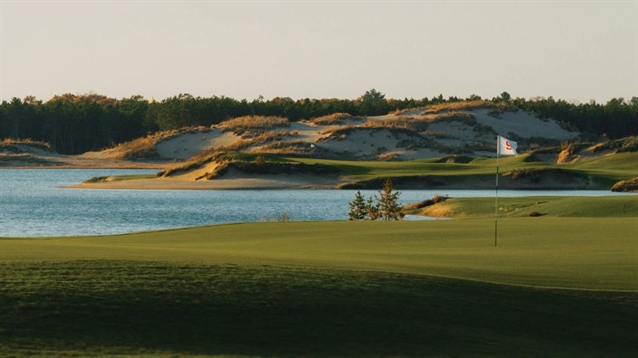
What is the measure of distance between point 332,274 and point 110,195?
5456 centimetres

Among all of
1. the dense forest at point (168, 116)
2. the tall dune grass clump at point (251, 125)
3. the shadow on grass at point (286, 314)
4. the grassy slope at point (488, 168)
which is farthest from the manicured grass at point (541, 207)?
the dense forest at point (168, 116)

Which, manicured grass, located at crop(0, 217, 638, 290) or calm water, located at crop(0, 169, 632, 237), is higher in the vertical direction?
manicured grass, located at crop(0, 217, 638, 290)

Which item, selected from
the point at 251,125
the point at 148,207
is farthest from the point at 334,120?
the point at 148,207

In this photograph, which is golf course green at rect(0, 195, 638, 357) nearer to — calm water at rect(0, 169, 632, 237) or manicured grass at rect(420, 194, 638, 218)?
manicured grass at rect(420, 194, 638, 218)

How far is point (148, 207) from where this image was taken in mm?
58219

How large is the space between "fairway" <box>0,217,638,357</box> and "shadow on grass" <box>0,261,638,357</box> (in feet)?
0.09

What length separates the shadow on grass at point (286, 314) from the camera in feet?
46.4

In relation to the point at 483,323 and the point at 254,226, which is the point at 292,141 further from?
the point at 483,323

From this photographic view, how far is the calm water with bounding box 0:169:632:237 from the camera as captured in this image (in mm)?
45688

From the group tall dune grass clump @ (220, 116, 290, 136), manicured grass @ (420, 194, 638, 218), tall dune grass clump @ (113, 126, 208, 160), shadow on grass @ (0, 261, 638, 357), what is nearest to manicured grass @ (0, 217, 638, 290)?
shadow on grass @ (0, 261, 638, 357)

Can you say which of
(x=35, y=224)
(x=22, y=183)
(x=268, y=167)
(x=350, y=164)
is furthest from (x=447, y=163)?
(x=35, y=224)

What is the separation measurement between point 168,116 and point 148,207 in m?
80.7

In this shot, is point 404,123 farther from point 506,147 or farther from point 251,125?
point 506,147

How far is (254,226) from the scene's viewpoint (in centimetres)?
3266
